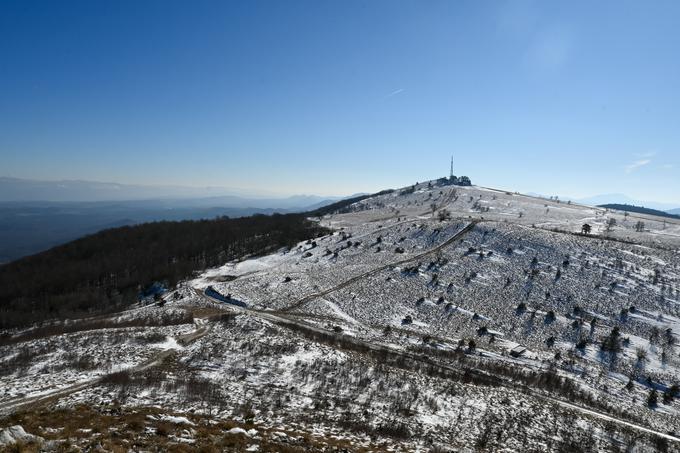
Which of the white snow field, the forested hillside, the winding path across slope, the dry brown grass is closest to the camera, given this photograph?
the dry brown grass

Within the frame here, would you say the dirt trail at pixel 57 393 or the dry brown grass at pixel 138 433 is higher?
the dry brown grass at pixel 138 433

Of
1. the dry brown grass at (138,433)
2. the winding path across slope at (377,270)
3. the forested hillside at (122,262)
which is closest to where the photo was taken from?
the dry brown grass at (138,433)

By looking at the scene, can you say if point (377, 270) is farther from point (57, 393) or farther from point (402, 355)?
point (57, 393)

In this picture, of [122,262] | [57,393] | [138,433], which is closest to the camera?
[138,433]

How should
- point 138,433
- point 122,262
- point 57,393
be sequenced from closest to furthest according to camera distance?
1. point 138,433
2. point 57,393
3. point 122,262

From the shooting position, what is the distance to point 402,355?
2650 centimetres

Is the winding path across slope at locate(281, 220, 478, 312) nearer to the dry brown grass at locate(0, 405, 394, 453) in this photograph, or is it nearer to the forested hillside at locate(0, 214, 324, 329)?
the forested hillside at locate(0, 214, 324, 329)

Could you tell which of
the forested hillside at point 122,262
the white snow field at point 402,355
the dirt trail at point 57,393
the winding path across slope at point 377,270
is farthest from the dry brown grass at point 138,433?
the forested hillside at point 122,262

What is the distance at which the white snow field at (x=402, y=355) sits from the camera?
15773mm

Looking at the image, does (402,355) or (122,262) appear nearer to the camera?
(402,355)

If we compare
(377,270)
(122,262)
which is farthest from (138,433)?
(122,262)

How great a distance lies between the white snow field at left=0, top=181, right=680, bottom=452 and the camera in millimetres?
15773

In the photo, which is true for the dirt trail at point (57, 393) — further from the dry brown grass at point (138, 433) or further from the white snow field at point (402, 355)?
the dry brown grass at point (138, 433)

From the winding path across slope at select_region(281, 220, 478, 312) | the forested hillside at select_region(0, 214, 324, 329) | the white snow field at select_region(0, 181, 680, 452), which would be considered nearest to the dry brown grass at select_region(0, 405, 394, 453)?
the white snow field at select_region(0, 181, 680, 452)
